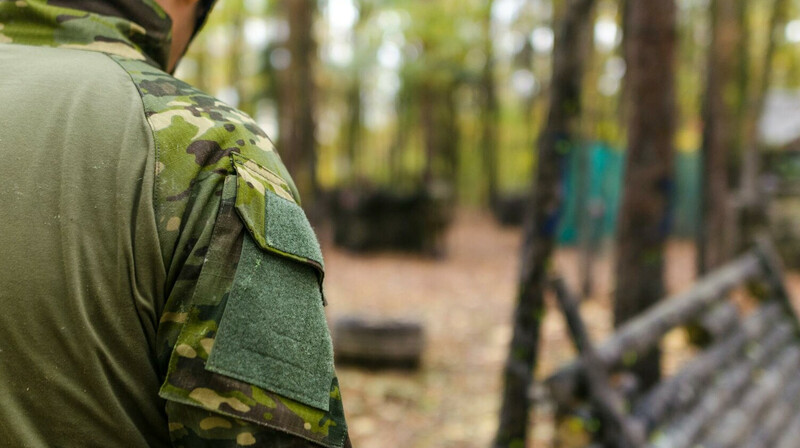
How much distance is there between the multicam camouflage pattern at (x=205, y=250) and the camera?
3.20 feet

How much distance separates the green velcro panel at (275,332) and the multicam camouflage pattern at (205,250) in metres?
0.01

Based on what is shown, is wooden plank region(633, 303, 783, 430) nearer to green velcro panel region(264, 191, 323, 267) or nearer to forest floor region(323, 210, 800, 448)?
forest floor region(323, 210, 800, 448)

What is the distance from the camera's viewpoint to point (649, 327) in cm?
355

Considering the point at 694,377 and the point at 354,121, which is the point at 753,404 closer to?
the point at 694,377

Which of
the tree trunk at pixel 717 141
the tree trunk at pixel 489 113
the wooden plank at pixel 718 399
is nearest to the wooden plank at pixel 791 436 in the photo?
the wooden plank at pixel 718 399

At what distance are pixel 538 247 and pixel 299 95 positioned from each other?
13.9 feet

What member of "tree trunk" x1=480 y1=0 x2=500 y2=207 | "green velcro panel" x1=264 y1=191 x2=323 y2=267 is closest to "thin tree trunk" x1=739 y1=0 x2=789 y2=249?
"green velcro panel" x1=264 y1=191 x2=323 y2=267

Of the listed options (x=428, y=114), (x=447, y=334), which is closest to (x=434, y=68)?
(x=428, y=114)

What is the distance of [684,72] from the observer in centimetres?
2159

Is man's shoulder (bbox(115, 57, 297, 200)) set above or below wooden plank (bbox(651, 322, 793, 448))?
above

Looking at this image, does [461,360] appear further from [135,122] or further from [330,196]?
[330,196]

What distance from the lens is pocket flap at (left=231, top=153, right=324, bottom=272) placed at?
1007 mm

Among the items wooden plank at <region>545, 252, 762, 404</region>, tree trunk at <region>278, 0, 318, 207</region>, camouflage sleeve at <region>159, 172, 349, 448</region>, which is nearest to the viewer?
camouflage sleeve at <region>159, 172, 349, 448</region>

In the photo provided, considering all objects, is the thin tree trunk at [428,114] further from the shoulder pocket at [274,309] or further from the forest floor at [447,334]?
the shoulder pocket at [274,309]
